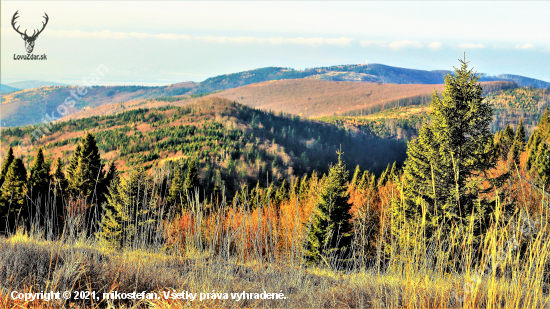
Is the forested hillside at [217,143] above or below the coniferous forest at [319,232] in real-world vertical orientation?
below

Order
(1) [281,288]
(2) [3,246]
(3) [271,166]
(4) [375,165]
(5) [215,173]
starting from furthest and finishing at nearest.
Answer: (4) [375,165]
(3) [271,166]
(5) [215,173]
(2) [3,246]
(1) [281,288]

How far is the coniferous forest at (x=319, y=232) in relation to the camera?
310 centimetres

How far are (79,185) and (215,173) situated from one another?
73187mm

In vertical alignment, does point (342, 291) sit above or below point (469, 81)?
below

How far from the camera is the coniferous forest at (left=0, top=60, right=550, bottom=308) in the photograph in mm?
3098

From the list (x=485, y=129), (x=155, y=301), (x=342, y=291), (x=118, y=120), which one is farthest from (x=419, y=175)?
(x=118, y=120)

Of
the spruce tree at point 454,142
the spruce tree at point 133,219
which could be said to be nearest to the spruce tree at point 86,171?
the spruce tree at point 133,219

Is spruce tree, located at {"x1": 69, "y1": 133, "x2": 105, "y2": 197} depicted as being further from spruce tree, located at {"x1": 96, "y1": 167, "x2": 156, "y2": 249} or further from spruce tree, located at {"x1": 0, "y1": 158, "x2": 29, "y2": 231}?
spruce tree, located at {"x1": 96, "y1": 167, "x2": 156, "y2": 249}

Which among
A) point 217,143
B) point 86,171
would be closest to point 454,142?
point 86,171

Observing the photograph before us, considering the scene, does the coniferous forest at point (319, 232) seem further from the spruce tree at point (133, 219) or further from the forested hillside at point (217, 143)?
the forested hillside at point (217, 143)

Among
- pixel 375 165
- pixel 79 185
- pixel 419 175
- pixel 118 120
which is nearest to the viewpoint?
pixel 419 175

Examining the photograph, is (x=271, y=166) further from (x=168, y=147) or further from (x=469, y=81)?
(x=469, y=81)

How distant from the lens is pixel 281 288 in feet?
11.6

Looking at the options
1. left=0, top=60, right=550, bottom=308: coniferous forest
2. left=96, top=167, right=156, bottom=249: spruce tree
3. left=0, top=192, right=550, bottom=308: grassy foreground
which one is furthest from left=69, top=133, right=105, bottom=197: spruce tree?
left=0, top=192, right=550, bottom=308: grassy foreground
